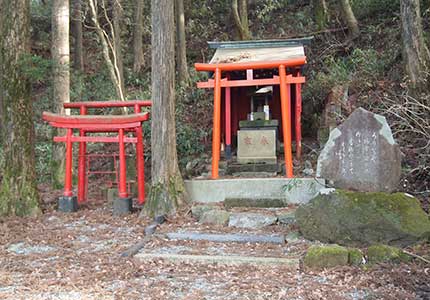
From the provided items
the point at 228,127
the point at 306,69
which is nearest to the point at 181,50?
the point at 306,69

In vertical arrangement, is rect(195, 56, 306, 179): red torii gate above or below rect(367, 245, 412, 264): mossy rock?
above

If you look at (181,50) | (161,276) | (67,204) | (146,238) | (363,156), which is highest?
(181,50)

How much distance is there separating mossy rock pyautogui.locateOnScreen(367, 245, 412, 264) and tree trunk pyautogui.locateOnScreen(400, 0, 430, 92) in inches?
167

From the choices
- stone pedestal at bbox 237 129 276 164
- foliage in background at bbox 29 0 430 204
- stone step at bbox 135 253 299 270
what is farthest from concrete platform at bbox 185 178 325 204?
stone step at bbox 135 253 299 270

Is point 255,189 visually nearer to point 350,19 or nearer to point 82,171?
point 82,171

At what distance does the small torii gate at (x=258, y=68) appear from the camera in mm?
7734

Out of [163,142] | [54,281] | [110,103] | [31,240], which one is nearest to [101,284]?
[54,281]

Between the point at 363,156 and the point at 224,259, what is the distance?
2095mm

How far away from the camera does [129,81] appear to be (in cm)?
1611

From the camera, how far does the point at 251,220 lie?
6.37 meters

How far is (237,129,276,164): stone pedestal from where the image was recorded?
862cm

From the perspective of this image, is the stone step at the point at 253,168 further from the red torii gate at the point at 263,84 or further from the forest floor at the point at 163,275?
the forest floor at the point at 163,275

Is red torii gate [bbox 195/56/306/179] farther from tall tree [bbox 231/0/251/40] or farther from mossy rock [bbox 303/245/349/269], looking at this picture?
tall tree [bbox 231/0/251/40]

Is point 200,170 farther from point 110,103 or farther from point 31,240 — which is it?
point 31,240
